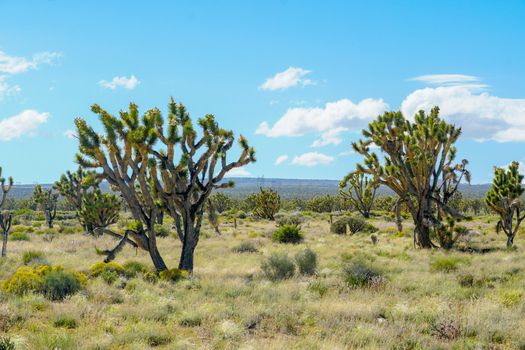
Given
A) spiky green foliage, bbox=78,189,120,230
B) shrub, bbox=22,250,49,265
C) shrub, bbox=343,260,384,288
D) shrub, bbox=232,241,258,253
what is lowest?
shrub, bbox=232,241,258,253

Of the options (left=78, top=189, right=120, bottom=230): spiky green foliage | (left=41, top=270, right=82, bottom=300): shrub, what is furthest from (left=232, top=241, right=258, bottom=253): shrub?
(left=78, top=189, right=120, bottom=230): spiky green foliage

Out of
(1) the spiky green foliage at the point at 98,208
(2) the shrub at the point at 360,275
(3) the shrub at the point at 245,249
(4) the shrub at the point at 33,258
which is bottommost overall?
(3) the shrub at the point at 245,249

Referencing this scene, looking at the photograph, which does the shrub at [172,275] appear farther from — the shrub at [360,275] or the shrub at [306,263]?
the shrub at [360,275]

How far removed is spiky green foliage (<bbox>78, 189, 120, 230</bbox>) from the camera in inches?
1184

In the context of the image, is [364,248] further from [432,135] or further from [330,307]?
[330,307]

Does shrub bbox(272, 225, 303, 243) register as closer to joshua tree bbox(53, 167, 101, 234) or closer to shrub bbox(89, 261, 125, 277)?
shrub bbox(89, 261, 125, 277)

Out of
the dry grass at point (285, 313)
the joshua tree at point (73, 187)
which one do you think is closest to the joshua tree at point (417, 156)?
the dry grass at point (285, 313)

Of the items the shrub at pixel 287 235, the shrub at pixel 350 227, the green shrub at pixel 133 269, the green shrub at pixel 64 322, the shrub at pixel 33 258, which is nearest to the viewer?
the green shrub at pixel 64 322

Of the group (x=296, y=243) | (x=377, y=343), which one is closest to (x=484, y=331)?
(x=377, y=343)

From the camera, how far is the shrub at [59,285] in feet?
34.0

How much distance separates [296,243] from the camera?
82.7 feet

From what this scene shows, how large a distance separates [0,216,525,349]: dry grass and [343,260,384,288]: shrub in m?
0.32

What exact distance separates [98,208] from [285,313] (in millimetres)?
24069

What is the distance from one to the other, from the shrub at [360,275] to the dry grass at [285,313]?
1.06 ft
